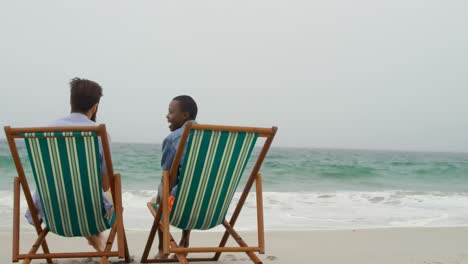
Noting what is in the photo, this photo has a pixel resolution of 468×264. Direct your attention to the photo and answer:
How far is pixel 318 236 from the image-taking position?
563 centimetres

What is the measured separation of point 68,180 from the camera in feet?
9.29

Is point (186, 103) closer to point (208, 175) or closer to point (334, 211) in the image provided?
point (208, 175)

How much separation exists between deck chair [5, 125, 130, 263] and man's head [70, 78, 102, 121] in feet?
1.62

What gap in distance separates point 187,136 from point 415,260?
8.21ft

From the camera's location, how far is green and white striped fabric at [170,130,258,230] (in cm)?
288

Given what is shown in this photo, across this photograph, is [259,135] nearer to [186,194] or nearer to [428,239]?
[186,194]

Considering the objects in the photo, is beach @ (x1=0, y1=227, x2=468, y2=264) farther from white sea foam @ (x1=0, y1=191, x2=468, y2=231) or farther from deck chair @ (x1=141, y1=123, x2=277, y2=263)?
deck chair @ (x1=141, y1=123, x2=277, y2=263)

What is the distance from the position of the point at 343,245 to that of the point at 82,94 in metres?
2.99

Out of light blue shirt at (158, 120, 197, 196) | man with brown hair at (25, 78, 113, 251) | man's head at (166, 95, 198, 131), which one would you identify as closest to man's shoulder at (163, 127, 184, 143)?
light blue shirt at (158, 120, 197, 196)

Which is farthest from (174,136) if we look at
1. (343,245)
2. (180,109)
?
(343,245)

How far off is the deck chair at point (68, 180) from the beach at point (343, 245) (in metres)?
0.83

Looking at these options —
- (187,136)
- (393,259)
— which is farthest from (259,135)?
(393,259)

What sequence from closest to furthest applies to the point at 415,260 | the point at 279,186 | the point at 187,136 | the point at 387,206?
the point at 187,136, the point at 415,260, the point at 387,206, the point at 279,186

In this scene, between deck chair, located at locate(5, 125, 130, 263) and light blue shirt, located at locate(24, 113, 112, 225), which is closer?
deck chair, located at locate(5, 125, 130, 263)
